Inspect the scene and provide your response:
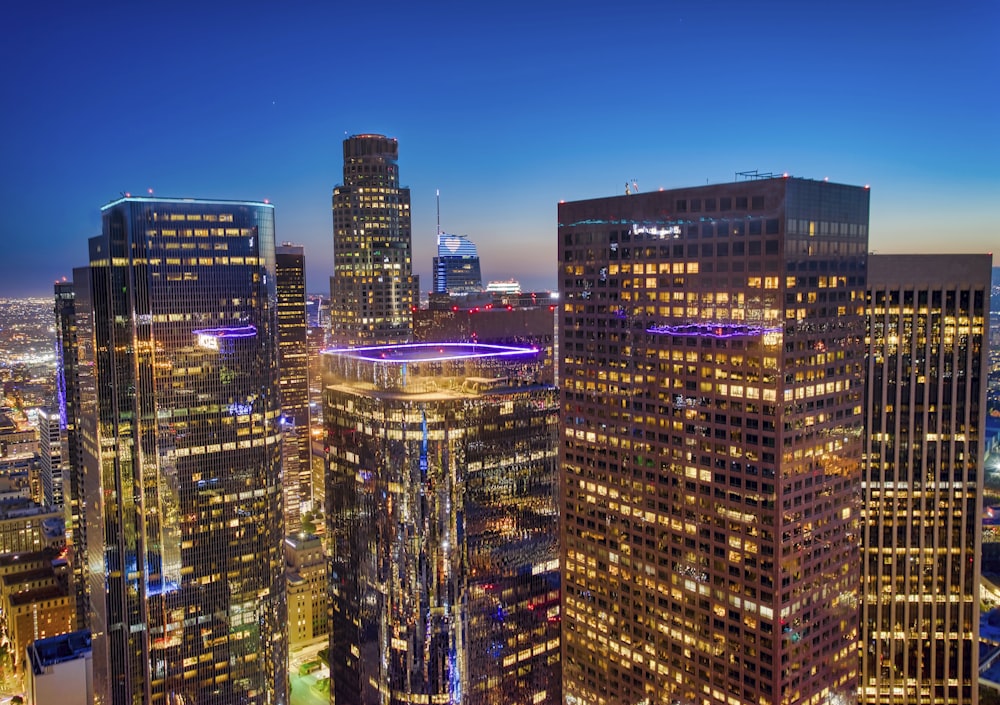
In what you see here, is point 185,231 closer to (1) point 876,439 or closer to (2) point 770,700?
(2) point 770,700

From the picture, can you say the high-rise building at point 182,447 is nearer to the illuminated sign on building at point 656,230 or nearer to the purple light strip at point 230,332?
the purple light strip at point 230,332

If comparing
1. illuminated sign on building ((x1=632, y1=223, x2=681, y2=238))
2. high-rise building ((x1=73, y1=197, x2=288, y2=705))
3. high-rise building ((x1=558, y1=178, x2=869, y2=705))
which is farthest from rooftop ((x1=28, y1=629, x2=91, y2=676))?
illuminated sign on building ((x1=632, y1=223, x2=681, y2=238))

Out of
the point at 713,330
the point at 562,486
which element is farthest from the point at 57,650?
the point at 713,330

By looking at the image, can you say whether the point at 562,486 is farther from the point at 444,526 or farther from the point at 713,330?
the point at 713,330

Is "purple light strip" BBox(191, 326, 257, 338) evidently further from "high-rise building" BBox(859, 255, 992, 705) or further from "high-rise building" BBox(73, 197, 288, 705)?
"high-rise building" BBox(859, 255, 992, 705)

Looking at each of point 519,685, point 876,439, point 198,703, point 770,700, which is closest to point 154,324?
point 198,703

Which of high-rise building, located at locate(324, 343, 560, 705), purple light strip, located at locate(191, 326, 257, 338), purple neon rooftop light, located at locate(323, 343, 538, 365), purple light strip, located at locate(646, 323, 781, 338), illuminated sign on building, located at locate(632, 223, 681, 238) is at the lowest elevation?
high-rise building, located at locate(324, 343, 560, 705)
